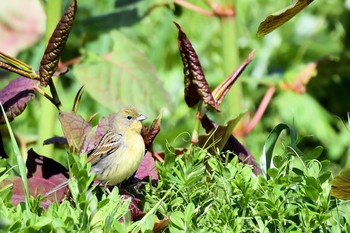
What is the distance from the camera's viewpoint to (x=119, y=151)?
2.32 meters

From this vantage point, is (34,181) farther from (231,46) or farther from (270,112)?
(270,112)

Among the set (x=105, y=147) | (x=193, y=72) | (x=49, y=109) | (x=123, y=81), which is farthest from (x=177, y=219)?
(x=123, y=81)

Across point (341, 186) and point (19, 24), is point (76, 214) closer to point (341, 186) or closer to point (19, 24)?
point (341, 186)

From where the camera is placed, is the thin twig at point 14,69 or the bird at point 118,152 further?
the bird at point 118,152

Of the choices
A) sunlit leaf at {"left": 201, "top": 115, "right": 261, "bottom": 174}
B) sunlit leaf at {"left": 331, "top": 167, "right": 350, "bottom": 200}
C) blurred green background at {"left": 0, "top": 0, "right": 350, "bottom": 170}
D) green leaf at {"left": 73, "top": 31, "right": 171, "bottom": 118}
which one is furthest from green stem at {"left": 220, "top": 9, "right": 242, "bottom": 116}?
sunlit leaf at {"left": 331, "top": 167, "right": 350, "bottom": 200}

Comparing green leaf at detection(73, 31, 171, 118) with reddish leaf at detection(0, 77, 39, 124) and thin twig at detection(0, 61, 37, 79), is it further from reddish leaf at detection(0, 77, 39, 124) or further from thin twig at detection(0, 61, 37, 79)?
thin twig at detection(0, 61, 37, 79)

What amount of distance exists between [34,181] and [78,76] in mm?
1157

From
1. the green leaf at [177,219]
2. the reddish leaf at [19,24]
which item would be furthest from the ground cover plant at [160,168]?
the reddish leaf at [19,24]

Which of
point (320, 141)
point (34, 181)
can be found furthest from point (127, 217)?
point (320, 141)

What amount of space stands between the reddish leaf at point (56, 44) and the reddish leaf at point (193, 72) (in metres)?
0.25

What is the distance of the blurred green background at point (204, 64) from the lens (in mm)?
3416

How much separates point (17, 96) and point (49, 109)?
0.49 meters

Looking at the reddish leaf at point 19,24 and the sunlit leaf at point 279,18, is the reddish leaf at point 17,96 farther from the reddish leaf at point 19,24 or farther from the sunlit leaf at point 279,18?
the reddish leaf at point 19,24

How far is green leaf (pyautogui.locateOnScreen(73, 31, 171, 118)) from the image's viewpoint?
10.8 ft
